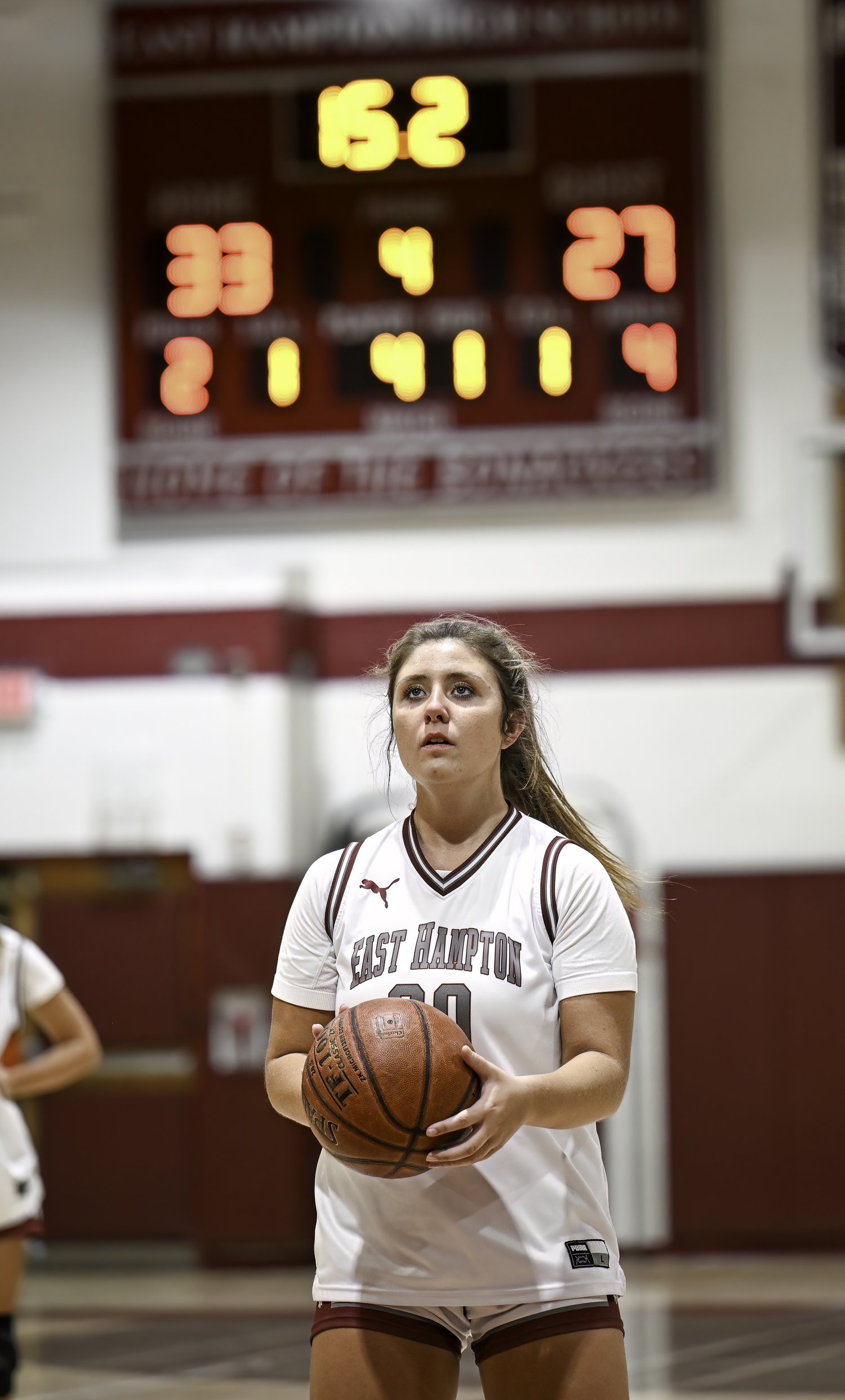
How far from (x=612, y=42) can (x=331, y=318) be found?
81.6 inches

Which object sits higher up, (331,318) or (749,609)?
(331,318)

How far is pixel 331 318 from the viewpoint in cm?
903

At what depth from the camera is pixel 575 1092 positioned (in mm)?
2480

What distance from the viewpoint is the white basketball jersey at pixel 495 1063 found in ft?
8.50

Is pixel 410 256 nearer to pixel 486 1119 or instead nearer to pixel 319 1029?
pixel 319 1029

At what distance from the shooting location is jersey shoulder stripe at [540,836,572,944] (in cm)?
267

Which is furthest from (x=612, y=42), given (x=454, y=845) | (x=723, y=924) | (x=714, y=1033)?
(x=454, y=845)

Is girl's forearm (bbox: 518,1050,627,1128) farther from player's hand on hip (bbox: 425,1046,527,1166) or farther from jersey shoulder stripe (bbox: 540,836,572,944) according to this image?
jersey shoulder stripe (bbox: 540,836,572,944)

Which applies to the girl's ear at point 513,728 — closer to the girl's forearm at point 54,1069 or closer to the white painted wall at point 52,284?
the girl's forearm at point 54,1069

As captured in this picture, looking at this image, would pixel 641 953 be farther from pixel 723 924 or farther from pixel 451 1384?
pixel 451 1384

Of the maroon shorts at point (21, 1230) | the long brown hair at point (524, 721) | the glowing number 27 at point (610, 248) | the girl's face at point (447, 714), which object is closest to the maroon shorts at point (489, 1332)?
the long brown hair at point (524, 721)

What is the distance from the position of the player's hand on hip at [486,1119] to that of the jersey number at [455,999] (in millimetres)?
167

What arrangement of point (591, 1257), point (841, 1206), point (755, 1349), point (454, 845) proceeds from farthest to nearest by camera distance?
point (841, 1206) → point (755, 1349) → point (454, 845) → point (591, 1257)

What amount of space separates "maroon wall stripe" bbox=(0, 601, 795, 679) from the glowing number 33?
5.33ft
